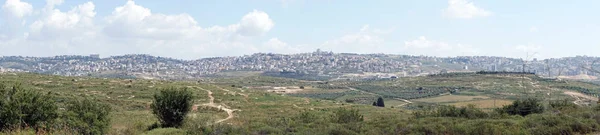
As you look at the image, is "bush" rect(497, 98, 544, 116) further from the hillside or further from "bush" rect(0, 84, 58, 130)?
"bush" rect(0, 84, 58, 130)

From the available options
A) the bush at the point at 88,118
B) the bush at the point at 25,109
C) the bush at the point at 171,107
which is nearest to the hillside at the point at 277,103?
the bush at the point at 171,107

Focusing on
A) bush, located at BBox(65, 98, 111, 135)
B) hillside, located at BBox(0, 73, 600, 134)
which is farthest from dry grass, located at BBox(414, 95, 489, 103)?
bush, located at BBox(65, 98, 111, 135)

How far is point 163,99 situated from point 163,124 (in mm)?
2241

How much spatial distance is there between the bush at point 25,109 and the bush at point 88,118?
1222 mm

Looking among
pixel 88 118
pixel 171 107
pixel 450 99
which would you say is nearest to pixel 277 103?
pixel 171 107

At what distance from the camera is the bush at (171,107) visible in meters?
38.2

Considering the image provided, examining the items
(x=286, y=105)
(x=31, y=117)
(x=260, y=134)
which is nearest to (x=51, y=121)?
(x=31, y=117)

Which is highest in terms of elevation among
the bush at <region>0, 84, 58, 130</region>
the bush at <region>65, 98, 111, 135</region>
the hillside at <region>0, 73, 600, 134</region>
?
the bush at <region>0, 84, 58, 130</region>

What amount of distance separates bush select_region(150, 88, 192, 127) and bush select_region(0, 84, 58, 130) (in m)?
11.8

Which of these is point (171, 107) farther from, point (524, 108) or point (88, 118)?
point (524, 108)

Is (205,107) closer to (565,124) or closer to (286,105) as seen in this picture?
(286,105)

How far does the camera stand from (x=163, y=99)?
1501 inches

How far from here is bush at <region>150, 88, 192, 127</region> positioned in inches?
1502

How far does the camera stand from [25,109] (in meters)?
24.8
